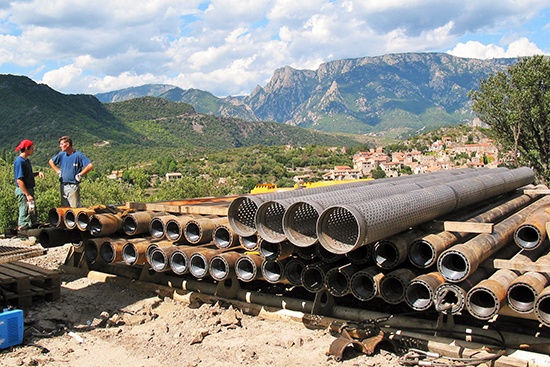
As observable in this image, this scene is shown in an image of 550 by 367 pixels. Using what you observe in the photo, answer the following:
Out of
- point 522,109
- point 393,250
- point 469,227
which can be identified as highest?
point 522,109

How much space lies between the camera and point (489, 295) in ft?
15.3

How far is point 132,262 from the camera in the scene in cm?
675

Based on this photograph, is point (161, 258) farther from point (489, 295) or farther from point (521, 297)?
point (521, 297)

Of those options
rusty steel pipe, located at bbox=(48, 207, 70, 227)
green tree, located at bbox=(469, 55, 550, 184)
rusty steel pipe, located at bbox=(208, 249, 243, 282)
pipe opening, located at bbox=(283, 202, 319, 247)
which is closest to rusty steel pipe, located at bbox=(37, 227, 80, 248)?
rusty steel pipe, located at bbox=(48, 207, 70, 227)

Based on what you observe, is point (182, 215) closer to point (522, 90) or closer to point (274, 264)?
point (274, 264)

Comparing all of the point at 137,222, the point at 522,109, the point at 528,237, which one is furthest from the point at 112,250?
the point at 522,109

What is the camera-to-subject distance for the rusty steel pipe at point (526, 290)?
4250mm

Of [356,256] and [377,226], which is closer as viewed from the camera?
[377,226]

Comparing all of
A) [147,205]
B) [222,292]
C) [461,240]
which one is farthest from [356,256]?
[147,205]

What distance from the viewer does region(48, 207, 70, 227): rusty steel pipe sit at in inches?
291

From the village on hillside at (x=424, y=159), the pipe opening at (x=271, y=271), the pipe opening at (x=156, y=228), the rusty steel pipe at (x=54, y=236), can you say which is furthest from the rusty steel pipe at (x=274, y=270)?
the village on hillside at (x=424, y=159)

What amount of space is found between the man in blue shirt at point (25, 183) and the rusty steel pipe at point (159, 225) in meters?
A: 1.88

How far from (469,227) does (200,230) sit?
3.42 meters

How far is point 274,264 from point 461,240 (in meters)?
2.22
